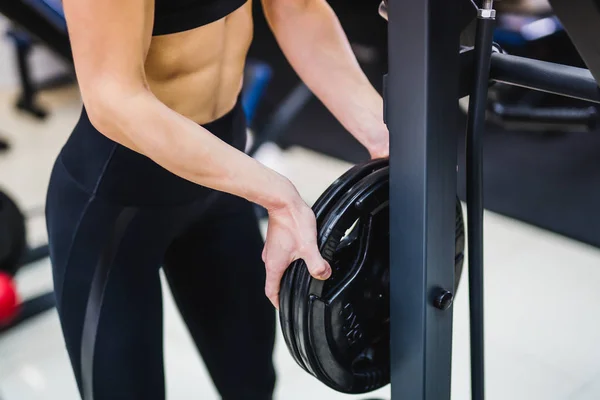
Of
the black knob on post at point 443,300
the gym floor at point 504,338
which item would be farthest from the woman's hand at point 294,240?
the gym floor at point 504,338

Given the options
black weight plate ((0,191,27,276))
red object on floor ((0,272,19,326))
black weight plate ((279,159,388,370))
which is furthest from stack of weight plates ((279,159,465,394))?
black weight plate ((0,191,27,276))

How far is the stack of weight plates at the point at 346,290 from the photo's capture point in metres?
0.86

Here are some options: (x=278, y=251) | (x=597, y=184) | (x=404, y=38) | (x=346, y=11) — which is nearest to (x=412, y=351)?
(x=278, y=251)

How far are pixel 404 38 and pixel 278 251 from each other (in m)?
0.29

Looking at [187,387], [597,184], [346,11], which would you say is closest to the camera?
[187,387]

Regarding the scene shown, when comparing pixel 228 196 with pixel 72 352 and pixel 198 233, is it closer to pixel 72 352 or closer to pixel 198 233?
pixel 198 233

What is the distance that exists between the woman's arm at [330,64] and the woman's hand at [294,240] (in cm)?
26

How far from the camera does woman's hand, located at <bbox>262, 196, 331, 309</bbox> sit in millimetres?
820

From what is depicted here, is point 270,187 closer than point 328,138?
Yes

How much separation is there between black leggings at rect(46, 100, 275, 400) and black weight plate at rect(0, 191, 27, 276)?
753mm

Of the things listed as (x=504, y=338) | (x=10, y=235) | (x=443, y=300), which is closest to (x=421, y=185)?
(x=443, y=300)

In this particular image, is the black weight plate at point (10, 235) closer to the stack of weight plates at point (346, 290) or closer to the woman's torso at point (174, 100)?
the woman's torso at point (174, 100)

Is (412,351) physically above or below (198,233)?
below

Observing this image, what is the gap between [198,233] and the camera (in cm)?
109
